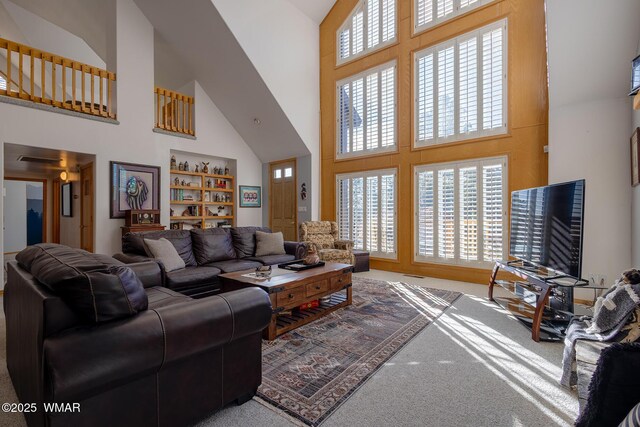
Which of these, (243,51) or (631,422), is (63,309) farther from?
(243,51)

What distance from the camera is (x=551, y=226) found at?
9.81ft

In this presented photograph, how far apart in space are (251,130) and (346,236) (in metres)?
3.29

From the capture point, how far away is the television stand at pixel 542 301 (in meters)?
2.67

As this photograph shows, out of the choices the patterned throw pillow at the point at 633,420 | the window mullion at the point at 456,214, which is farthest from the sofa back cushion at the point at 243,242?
the patterned throw pillow at the point at 633,420

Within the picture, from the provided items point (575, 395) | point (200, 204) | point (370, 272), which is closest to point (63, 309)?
point (575, 395)

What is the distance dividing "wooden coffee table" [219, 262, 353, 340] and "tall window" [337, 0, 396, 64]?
4.89 m

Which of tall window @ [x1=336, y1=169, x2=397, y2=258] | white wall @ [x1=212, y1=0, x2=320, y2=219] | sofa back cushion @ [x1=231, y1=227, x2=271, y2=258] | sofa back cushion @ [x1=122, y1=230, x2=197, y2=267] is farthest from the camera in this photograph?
tall window @ [x1=336, y1=169, x2=397, y2=258]

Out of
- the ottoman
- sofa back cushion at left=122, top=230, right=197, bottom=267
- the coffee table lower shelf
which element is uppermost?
sofa back cushion at left=122, top=230, right=197, bottom=267

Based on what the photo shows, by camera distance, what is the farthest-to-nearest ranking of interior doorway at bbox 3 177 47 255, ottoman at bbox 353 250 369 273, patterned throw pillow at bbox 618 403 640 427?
interior doorway at bbox 3 177 47 255, ottoman at bbox 353 250 369 273, patterned throw pillow at bbox 618 403 640 427

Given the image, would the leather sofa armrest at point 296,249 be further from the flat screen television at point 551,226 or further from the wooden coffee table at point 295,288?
the flat screen television at point 551,226

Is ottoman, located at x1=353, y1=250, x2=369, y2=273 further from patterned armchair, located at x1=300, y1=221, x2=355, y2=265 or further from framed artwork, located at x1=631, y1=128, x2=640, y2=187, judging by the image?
framed artwork, located at x1=631, y1=128, x2=640, y2=187

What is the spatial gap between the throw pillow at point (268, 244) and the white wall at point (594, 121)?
386 cm

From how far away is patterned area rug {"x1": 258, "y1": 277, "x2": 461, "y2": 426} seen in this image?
73.4 inches

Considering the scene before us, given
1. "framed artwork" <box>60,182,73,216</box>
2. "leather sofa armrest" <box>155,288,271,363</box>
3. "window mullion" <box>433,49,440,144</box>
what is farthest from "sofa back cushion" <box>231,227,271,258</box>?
"framed artwork" <box>60,182,73,216</box>
